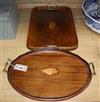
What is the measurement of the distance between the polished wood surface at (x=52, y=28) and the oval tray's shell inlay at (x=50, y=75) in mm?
54

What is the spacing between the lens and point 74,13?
1155 mm

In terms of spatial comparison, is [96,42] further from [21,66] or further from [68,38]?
[21,66]

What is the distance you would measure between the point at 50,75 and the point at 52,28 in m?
0.28

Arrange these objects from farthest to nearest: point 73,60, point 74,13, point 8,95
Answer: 1. point 74,13
2. point 73,60
3. point 8,95

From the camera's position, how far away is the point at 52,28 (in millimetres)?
1044

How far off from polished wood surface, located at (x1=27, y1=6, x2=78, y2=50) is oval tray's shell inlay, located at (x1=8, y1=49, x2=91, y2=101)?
0.05 meters

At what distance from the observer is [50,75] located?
831 mm

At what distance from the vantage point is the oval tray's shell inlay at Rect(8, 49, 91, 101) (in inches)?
30.3

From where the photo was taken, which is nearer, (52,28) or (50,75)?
(50,75)

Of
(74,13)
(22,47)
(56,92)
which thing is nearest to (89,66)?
(56,92)

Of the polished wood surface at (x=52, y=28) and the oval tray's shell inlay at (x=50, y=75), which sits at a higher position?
the polished wood surface at (x=52, y=28)

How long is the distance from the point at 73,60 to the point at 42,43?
154mm

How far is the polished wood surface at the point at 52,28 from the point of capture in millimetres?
959

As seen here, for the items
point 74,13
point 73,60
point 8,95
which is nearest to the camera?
point 8,95
